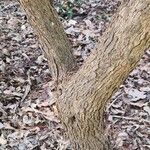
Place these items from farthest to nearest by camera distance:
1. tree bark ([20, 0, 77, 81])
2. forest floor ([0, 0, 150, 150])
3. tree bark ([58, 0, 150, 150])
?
forest floor ([0, 0, 150, 150]), tree bark ([20, 0, 77, 81]), tree bark ([58, 0, 150, 150])

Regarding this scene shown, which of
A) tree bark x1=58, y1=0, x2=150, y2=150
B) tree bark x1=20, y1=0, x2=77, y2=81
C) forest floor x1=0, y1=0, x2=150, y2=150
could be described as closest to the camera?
tree bark x1=58, y1=0, x2=150, y2=150

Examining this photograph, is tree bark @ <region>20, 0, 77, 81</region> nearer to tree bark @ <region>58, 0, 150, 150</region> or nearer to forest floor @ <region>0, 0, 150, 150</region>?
tree bark @ <region>58, 0, 150, 150</region>

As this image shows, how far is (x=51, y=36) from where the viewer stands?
2.56m

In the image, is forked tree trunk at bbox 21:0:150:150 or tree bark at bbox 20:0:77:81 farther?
tree bark at bbox 20:0:77:81

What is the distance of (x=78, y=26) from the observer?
15.4ft

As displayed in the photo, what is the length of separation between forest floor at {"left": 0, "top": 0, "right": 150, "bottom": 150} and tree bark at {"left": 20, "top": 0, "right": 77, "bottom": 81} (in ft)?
2.83

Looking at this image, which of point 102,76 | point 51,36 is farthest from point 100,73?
point 51,36

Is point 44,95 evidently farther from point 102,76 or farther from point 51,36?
point 102,76

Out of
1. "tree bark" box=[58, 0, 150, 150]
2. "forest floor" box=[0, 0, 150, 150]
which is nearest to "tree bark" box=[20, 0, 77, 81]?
"tree bark" box=[58, 0, 150, 150]

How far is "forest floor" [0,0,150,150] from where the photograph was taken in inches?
130

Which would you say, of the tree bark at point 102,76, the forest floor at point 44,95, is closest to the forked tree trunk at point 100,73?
the tree bark at point 102,76

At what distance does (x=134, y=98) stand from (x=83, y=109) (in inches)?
52.7

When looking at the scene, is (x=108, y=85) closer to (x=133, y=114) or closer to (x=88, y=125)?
(x=88, y=125)

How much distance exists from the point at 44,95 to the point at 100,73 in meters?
1.65
